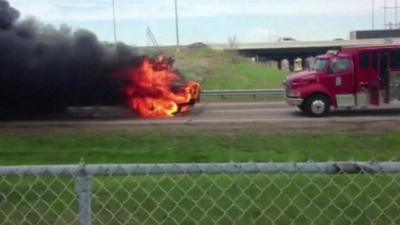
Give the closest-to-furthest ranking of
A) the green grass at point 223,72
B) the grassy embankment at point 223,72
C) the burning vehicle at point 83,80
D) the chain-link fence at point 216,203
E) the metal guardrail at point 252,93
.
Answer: the chain-link fence at point 216,203, the burning vehicle at point 83,80, the metal guardrail at point 252,93, the grassy embankment at point 223,72, the green grass at point 223,72

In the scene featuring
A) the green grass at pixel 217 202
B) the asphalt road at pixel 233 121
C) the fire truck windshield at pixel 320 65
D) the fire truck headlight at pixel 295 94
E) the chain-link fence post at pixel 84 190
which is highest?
the chain-link fence post at pixel 84 190

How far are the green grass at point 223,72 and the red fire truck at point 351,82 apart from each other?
38.2 feet

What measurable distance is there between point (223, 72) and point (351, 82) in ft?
70.9

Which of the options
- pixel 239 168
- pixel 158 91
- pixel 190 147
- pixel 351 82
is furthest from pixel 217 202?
pixel 158 91

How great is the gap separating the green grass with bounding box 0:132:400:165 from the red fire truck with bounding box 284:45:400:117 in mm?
5817

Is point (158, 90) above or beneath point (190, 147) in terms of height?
above

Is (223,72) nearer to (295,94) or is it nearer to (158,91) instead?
(158,91)

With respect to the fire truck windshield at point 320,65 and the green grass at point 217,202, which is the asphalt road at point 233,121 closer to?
the fire truck windshield at point 320,65

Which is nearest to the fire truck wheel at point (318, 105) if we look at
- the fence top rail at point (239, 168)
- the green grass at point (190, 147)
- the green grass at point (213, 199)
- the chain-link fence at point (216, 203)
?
the green grass at point (190, 147)

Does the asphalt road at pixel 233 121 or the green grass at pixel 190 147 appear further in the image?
the asphalt road at pixel 233 121

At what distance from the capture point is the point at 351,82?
22.8m

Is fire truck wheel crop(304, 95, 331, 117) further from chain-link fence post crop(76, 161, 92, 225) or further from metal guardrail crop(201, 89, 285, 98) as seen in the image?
chain-link fence post crop(76, 161, 92, 225)

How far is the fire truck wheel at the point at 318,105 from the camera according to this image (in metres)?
22.7

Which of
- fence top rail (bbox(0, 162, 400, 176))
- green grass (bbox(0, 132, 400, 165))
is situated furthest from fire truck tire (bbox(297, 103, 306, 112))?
fence top rail (bbox(0, 162, 400, 176))
